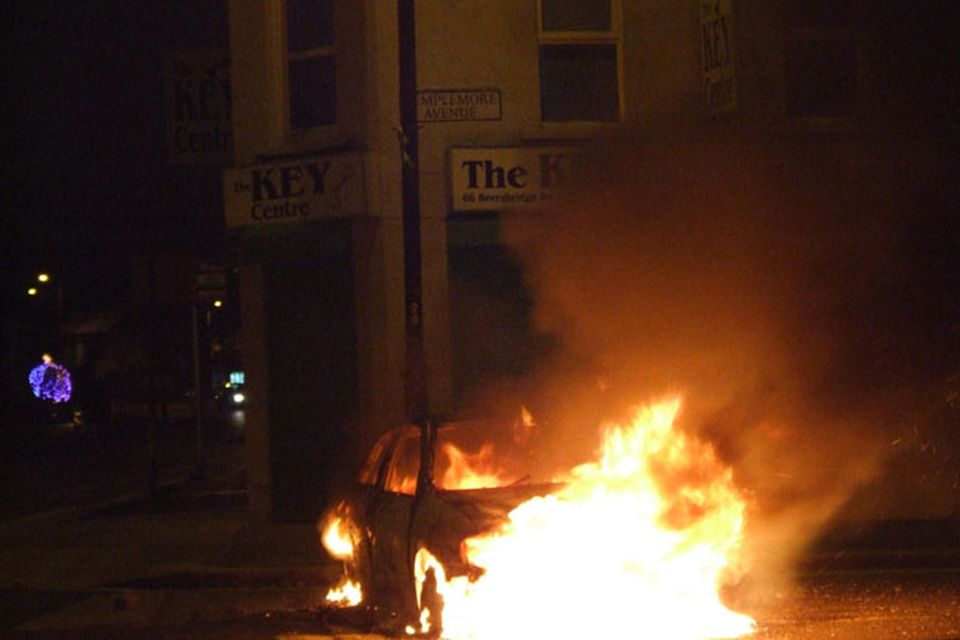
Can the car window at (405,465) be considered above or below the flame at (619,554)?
above

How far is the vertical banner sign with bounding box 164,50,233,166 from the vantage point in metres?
17.0

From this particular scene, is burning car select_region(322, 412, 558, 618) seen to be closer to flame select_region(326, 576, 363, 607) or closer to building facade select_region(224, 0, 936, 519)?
flame select_region(326, 576, 363, 607)

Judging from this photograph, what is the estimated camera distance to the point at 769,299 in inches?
514

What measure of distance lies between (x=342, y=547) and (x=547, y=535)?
2.01m

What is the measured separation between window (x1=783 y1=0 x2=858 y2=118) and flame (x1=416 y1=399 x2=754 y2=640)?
25.4ft

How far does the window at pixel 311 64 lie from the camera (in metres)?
16.4

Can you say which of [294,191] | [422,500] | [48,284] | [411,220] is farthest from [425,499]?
[48,284]

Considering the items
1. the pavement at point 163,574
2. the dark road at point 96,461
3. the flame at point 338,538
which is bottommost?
the dark road at point 96,461

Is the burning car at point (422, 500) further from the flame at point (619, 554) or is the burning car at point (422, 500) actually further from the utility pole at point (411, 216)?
the utility pole at point (411, 216)

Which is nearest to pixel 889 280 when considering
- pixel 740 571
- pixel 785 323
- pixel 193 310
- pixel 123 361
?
pixel 785 323

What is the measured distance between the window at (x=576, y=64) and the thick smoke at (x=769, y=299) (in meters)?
1.95

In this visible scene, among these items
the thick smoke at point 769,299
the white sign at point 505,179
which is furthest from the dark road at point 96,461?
the thick smoke at point 769,299

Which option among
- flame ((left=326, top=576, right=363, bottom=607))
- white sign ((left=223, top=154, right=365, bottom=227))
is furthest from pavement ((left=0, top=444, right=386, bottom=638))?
white sign ((left=223, top=154, right=365, bottom=227))

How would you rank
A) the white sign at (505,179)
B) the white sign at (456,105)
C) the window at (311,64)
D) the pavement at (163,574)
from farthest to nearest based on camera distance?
the window at (311,64) < the white sign at (505,179) < the white sign at (456,105) < the pavement at (163,574)
